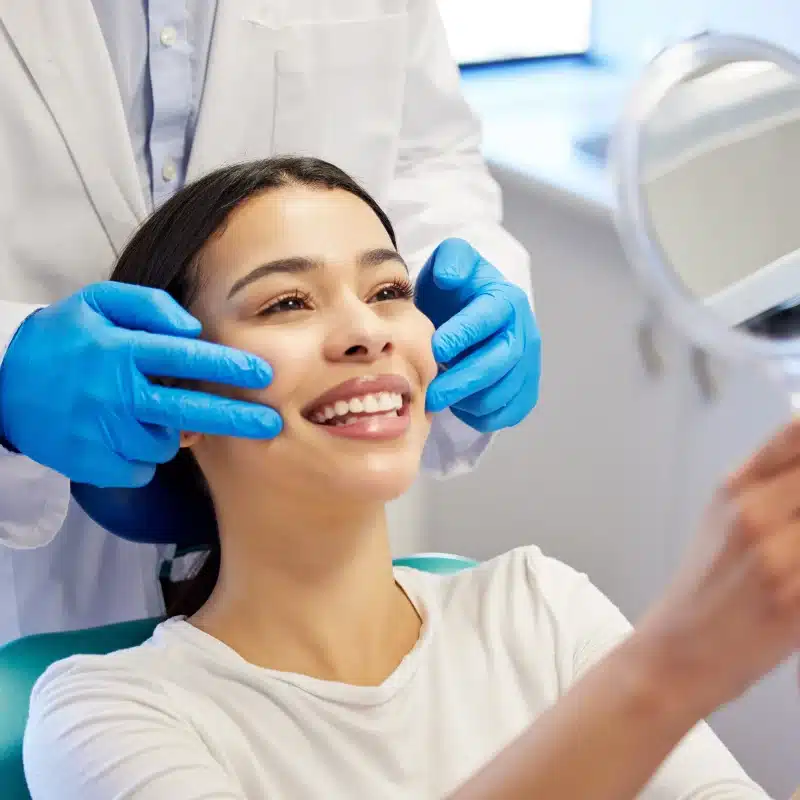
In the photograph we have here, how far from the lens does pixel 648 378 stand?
1.81m

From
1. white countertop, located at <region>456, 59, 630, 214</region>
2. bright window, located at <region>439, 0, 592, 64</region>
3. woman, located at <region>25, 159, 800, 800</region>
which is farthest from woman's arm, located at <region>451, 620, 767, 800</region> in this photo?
bright window, located at <region>439, 0, 592, 64</region>

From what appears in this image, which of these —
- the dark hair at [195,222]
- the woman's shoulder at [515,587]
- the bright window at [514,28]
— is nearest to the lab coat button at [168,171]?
the dark hair at [195,222]

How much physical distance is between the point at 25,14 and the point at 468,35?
4.91 feet

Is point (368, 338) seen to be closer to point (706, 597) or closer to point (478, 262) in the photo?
point (478, 262)

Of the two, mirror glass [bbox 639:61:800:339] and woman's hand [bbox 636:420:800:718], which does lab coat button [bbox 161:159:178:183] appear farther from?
woman's hand [bbox 636:420:800:718]

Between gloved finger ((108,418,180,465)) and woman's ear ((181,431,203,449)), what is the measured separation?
6cm

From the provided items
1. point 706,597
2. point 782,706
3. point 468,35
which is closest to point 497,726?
point 706,597

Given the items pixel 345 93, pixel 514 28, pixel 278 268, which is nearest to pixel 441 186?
pixel 345 93

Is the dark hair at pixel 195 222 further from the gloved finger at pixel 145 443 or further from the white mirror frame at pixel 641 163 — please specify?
the white mirror frame at pixel 641 163

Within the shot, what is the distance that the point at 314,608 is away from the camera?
3.84 feet

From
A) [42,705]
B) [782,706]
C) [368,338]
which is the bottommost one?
[782,706]

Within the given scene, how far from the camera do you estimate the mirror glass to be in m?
0.80

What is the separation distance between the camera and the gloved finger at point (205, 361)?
104 centimetres

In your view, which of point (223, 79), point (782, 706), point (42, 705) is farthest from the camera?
point (782, 706)
